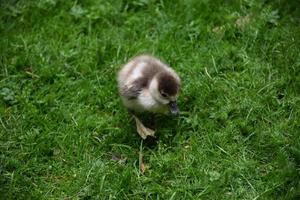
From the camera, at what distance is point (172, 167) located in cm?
437

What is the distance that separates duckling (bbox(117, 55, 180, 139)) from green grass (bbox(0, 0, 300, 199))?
0.19m

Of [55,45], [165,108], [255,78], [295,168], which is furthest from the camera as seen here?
[55,45]

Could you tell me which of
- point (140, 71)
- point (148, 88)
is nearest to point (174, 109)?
point (148, 88)

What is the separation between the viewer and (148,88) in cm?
444

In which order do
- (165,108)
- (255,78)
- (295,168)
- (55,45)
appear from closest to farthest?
(295,168), (165,108), (255,78), (55,45)

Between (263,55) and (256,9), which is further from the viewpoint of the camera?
(256,9)

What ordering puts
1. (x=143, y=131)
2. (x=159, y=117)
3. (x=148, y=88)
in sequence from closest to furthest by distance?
(x=148, y=88) < (x=143, y=131) < (x=159, y=117)

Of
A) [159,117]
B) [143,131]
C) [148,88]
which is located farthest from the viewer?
[159,117]

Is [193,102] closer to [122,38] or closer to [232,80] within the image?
[232,80]

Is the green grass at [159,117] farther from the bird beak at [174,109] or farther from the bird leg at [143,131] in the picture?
the bird beak at [174,109]

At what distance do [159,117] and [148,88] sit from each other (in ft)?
1.31

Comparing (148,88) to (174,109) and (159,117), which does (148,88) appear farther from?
(159,117)

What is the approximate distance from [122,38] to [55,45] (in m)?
0.58

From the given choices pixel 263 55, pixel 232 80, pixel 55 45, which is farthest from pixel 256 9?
pixel 55 45
